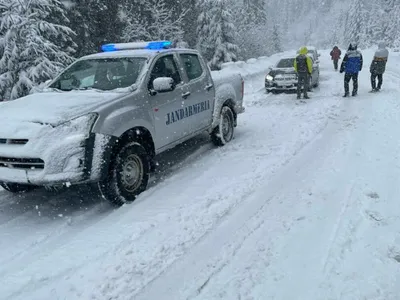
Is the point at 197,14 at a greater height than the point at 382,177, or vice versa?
the point at 197,14

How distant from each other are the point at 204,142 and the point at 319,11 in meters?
190

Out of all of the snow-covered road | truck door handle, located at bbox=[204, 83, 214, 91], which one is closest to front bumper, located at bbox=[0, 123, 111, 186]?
the snow-covered road

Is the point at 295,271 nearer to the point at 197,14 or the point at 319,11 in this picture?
the point at 197,14

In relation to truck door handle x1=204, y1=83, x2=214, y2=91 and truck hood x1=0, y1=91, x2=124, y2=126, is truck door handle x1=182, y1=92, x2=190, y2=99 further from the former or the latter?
truck hood x1=0, y1=91, x2=124, y2=126

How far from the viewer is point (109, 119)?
458cm

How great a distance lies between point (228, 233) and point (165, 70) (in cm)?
299

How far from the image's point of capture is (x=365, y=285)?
3070 millimetres

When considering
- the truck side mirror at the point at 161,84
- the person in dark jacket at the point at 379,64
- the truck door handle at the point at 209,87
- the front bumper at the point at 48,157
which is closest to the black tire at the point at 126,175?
the front bumper at the point at 48,157

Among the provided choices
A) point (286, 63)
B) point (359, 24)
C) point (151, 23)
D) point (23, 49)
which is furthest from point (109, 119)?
point (359, 24)

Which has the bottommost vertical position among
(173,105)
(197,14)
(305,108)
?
(305,108)

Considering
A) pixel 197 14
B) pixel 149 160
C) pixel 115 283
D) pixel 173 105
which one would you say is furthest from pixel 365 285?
pixel 197 14

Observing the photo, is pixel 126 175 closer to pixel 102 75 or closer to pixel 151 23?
pixel 102 75

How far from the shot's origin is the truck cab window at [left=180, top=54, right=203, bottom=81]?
6.49 m

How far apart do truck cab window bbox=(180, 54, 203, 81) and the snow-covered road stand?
5.06 feet
